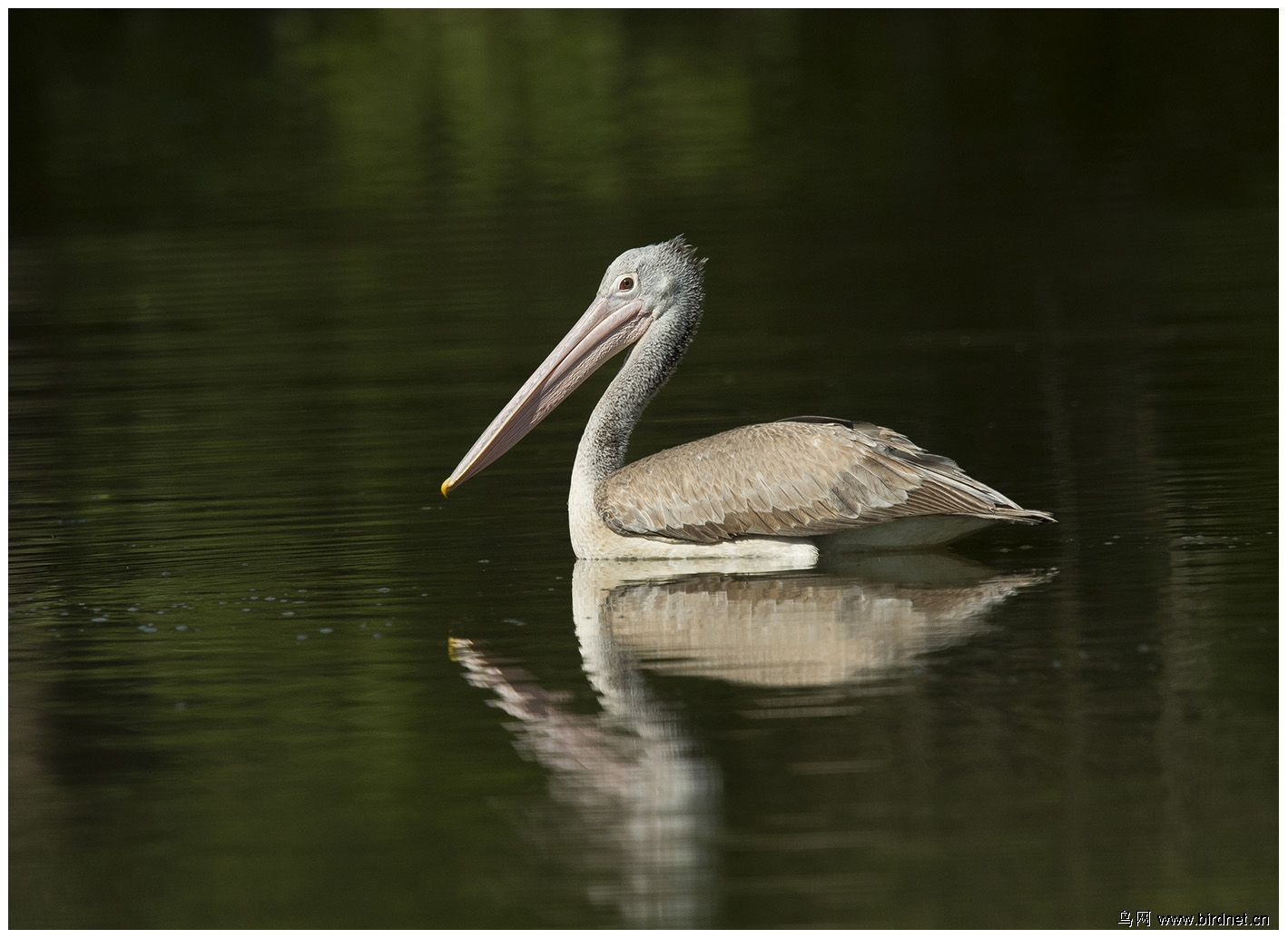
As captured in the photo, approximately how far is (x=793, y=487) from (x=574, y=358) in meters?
1.69

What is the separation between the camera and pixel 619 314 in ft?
31.3

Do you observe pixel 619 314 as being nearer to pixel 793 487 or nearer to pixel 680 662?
pixel 793 487

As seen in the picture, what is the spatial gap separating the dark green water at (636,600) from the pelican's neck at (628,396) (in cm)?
45

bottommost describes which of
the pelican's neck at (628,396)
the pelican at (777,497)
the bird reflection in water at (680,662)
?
the bird reflection in water at (680,662)

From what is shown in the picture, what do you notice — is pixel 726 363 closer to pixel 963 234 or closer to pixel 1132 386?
pixel 1132 386

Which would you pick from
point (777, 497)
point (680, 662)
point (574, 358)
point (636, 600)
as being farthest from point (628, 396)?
point (680, 662)

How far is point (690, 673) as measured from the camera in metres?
6.75

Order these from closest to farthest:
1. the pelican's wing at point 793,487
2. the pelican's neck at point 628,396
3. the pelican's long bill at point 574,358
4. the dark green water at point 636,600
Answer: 1. the dark green water at point 636,600
2. the pelican's wing at point 793,487
3. the pelican's neck at point 628,396
4. the pelican's long bill at point 574,358

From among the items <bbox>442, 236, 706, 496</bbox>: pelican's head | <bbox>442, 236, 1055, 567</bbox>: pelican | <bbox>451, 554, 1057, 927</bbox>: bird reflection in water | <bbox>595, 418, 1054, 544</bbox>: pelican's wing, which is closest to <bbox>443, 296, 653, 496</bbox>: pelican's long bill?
<bbox>442, 236, 706, 496</bbox>: pelican's head

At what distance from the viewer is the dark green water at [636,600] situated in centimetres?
520

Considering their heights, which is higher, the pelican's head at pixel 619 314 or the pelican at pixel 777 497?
the pelican's head at pixel 619 314

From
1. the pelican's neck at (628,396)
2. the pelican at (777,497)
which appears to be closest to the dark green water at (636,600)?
the pelican at (777,497)

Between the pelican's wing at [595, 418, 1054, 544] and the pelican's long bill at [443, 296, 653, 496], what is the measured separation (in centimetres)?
97

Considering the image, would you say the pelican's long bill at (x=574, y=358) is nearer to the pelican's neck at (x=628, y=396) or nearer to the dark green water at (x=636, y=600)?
the pelican's neck at (x=628, y=396)
